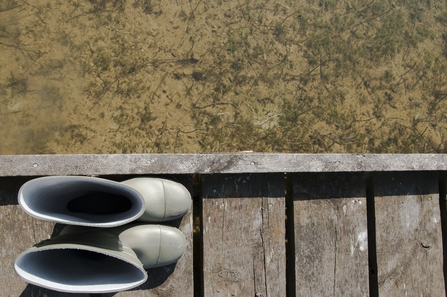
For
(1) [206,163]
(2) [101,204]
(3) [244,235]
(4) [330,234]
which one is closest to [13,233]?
(2) [101,204]

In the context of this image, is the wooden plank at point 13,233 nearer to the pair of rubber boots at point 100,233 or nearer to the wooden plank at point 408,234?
the pair of rubber boots at point 100,233

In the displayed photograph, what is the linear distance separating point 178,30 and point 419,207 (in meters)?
2.23

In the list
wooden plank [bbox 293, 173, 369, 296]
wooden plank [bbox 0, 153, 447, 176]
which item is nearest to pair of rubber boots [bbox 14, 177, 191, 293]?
wooden plank [bbox 0, 153, 447, 176]

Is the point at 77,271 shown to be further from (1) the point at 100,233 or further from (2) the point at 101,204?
(2) the point at 101,204

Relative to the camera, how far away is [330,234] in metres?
2.35

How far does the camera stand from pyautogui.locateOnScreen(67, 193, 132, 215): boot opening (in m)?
2.03

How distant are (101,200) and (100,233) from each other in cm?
21

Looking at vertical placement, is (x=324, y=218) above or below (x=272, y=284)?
above

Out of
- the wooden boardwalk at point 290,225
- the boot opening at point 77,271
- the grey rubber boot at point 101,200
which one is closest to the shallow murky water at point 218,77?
the wooden boardwalk at point 290,225

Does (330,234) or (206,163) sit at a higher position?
(206,163)

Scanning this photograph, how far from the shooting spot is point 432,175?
Result: 8.14ft

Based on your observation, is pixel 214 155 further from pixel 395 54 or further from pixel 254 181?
pixel 395 54

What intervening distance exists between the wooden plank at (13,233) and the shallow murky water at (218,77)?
110cm

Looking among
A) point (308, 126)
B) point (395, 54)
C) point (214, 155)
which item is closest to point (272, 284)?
point (214, 155)
